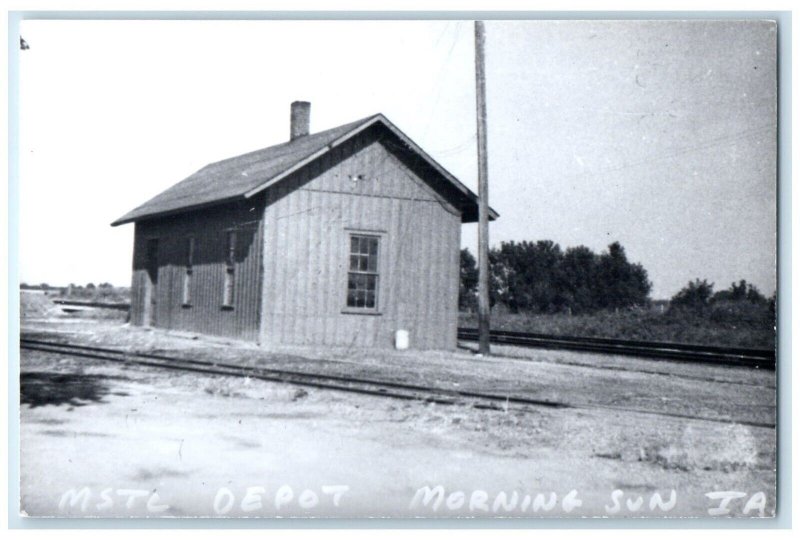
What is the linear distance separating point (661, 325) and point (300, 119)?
7.28 metres

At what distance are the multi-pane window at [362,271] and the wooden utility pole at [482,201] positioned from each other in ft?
5.57

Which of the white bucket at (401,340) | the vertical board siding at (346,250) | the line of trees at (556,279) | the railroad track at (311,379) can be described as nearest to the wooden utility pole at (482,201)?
the line of trees at (556,279)

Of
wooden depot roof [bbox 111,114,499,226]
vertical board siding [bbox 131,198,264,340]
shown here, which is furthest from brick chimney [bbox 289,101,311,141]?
vertical board siding [bbox 131,198,264,340]

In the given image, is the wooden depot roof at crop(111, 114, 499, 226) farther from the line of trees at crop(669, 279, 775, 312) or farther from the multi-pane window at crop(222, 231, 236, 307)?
the line of trees at crop(669, 279, 775, 312)

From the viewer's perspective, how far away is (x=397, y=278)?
13898 mm

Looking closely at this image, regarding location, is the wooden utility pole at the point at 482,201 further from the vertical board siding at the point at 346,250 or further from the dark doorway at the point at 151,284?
the dark doorway at the point at 151,284

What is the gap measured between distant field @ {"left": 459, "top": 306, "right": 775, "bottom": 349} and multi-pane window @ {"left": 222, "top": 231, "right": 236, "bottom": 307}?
3.93 metres

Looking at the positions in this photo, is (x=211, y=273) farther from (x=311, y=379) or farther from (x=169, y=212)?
(x=311, y=379)

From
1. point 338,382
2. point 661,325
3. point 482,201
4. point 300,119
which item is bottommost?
point 338,382

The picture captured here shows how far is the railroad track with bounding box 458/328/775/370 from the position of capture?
12088mm

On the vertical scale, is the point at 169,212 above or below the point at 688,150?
below

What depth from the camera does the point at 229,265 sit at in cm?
1443

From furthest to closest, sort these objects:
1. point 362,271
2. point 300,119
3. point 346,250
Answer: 1. point 362,271
2. point 346,250
3. point 300,119

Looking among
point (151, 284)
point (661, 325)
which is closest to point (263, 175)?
point (151, 284)
